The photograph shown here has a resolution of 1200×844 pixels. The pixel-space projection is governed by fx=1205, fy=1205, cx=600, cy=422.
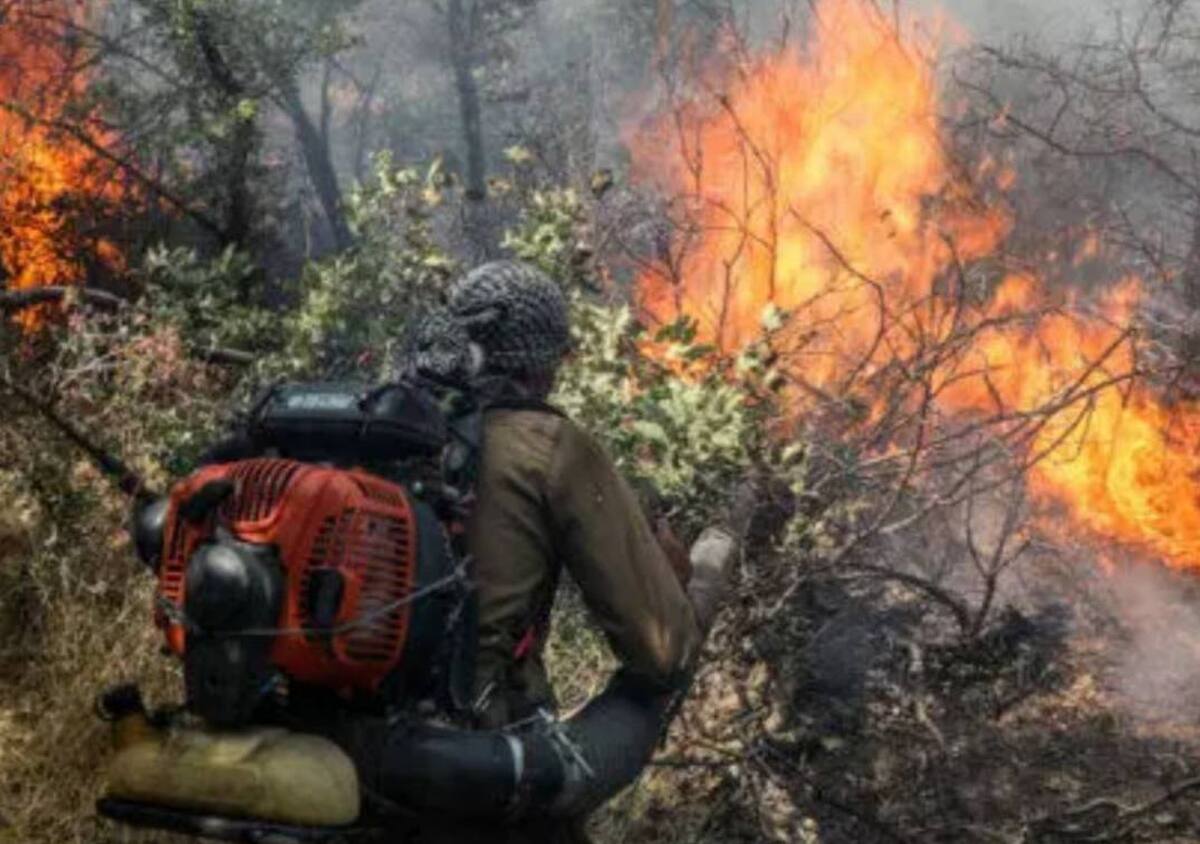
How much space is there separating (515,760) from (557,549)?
0.45 meters

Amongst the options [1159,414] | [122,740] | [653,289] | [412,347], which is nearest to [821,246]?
[653,289]

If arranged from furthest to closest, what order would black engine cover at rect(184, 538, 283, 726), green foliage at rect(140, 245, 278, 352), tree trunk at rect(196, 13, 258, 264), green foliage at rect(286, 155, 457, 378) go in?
tree trunk at rect(196, 13, 258, 264) → green foliage at rect(140, 245, 278, 352) → green foliage at rect(286, 155, 457, 378) → black engine cover at rect(184, 538, 283, 726)

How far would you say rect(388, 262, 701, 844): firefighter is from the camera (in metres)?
2.49

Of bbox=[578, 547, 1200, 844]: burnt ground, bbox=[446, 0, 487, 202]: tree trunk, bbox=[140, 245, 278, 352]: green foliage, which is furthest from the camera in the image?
bbox=[446, 0, 487, 202]: tree trunk

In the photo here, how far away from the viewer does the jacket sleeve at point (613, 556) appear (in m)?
2.49

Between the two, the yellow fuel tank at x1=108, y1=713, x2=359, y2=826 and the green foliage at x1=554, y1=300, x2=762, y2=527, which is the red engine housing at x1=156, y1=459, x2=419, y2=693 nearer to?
the yellow fuel tank at x1=108, y1=713, x2=359, y2=826

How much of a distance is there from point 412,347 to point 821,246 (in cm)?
1046

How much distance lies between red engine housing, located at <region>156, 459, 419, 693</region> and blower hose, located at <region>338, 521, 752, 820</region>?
0.46 ft

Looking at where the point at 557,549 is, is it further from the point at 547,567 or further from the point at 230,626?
the point at 230,626

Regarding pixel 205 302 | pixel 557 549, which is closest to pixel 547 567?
pixel 557 549

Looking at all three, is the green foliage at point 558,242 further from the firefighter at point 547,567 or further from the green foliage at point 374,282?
the firefighter at point 547,567

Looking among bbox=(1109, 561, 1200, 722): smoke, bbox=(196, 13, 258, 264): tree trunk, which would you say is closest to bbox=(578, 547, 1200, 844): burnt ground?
bbox=(1109, 561, 1200, 722): smoke

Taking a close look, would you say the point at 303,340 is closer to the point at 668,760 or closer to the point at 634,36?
the point at 668,760

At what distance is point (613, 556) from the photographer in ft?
8.17
